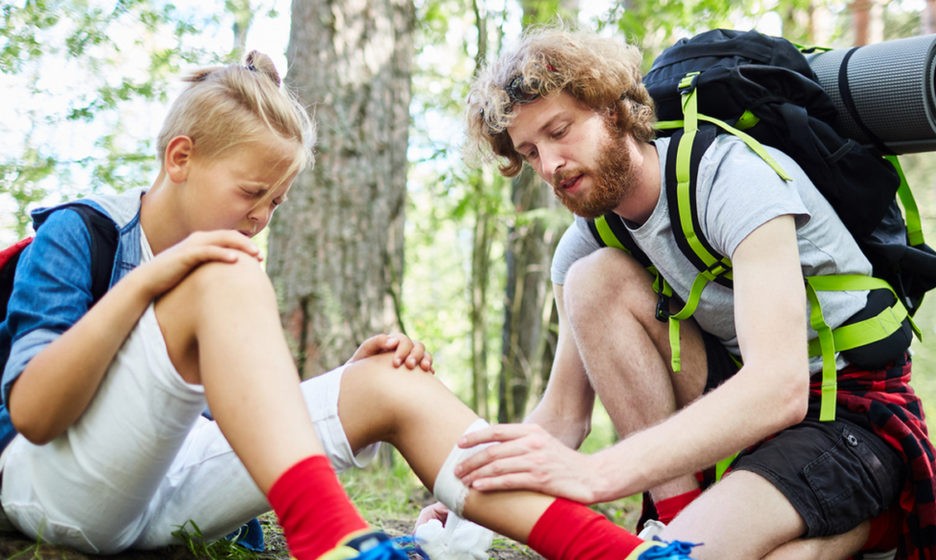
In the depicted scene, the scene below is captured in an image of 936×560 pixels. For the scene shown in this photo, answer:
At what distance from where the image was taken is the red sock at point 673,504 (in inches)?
98.3

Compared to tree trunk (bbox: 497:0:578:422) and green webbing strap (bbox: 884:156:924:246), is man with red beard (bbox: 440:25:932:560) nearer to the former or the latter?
green webbing strap (bbox: 884:156:924:246)

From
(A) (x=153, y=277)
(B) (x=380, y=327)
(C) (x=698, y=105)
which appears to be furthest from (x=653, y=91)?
(B) (x=380, y=327)

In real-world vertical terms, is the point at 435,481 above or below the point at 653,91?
below

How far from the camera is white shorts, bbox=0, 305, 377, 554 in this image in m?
1.64

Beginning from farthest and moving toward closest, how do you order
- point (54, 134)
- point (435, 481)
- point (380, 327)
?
1. point (380, 327)
2. point (54, 134)
3. point (435, 481)

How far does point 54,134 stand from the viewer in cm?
371

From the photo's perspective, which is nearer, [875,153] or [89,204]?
[89,204]

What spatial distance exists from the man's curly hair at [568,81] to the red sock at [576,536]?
1.27m

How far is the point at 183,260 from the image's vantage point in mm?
1624

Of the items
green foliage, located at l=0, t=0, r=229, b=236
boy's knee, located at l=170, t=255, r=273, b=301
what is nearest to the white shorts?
boy's knee, located at l=170, t=255, r=273, b=301

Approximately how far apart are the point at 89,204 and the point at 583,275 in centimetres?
150

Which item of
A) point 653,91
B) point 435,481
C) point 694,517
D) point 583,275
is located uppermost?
point 653,91

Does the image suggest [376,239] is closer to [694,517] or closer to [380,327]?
[380,327]

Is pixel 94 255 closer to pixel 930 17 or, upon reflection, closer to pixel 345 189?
pixel 345 189
